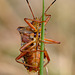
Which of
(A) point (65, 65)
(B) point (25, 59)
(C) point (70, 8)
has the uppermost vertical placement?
(C) point (70, 8)

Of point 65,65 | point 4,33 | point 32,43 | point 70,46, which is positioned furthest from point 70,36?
point 4,33

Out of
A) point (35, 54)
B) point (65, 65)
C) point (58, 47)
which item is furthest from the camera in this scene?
point (58, 47)

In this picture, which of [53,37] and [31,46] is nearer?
[31,46]

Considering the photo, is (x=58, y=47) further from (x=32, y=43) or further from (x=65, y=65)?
(x=32, y=43)

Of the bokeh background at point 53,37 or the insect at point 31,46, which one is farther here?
the bokeh background at point 53,37

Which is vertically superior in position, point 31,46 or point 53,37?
point 31,46

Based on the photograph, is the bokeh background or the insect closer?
the insect

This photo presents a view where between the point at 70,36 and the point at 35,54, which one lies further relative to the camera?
the point at 70,36

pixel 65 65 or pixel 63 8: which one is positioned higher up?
pixel 63 8
